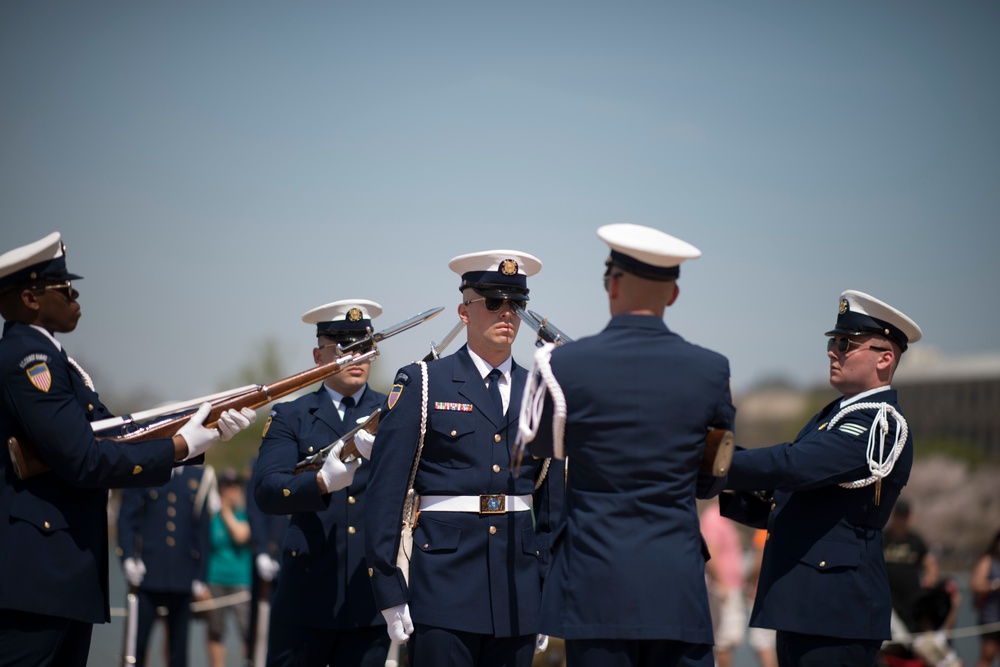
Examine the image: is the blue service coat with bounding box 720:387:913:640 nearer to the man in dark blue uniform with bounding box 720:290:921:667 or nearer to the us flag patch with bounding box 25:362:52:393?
the man in dark blue uniform with bounding box 720:290:921:667

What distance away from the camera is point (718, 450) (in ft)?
13.9

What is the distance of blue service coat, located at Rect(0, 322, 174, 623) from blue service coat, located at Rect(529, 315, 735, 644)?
1882 millimetres

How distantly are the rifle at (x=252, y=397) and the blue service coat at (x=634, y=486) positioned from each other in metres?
1.74

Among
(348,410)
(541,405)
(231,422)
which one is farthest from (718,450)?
(348,410)

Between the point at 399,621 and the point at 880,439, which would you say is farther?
the point at 880,439

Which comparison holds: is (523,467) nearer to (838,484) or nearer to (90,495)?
(838,484)

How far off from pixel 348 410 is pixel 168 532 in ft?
15.7

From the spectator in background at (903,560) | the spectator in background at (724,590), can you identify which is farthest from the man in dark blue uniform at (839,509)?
the spectator in background at (724,590)

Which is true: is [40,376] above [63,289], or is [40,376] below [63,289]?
below

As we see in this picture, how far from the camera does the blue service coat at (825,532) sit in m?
5.00

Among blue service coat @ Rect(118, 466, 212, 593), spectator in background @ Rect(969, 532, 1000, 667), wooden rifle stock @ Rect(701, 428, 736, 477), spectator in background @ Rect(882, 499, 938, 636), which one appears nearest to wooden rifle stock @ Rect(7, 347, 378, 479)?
wooden rifle stock @ Rect(701, 428, 736, 477)

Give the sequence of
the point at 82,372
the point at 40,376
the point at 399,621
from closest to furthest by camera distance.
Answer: the point at 40,376
the point at 399,621
the point at 82,372

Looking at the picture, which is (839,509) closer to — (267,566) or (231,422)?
(231,422)

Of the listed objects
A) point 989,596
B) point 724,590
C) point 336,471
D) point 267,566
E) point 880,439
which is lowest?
point 989,596
